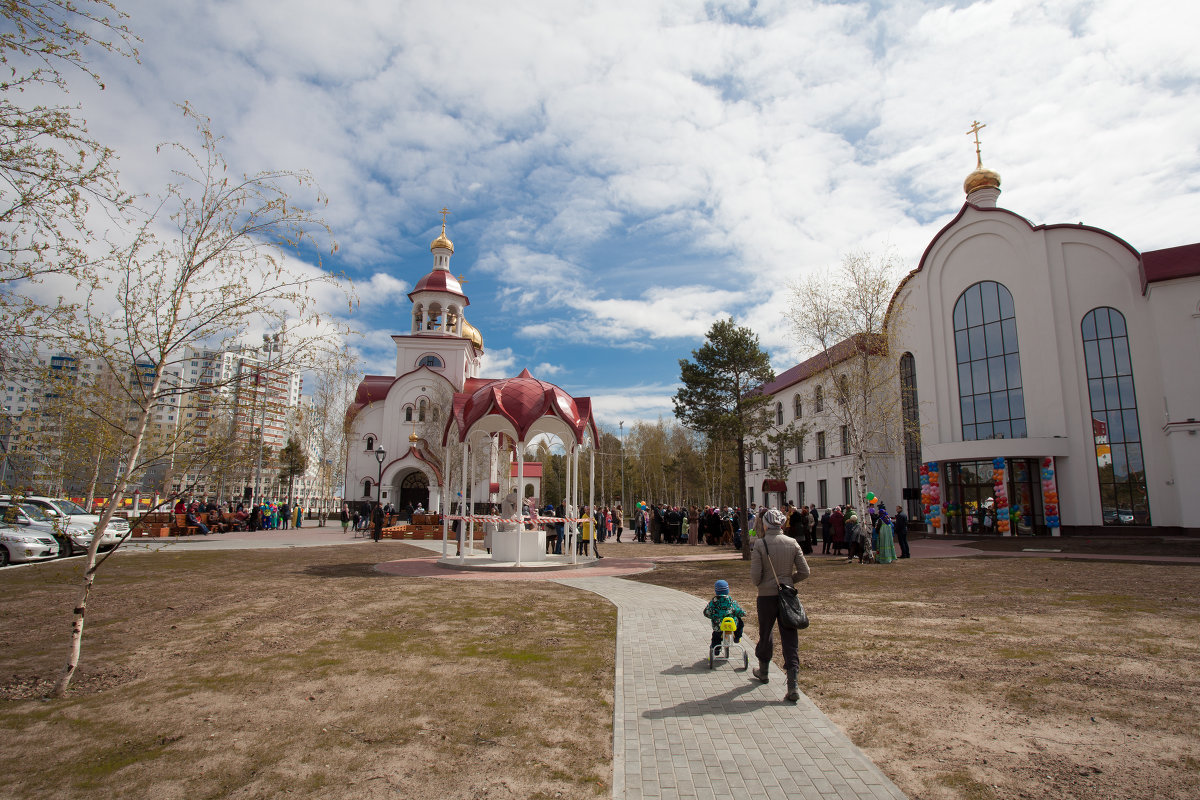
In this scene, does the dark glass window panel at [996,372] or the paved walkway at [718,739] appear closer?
the paved walkway at [718,739]

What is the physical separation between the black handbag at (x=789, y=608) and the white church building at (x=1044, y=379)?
61.5 feet

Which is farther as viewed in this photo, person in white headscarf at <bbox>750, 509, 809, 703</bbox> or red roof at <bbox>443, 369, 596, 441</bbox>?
red roof at <bbox>443, 369, 596, 441</bbox>

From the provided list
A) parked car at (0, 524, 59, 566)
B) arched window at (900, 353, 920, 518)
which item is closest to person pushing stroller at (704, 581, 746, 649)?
parked car at (0, 524, 59, 566)

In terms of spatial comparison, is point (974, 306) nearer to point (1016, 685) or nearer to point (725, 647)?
point (1016, 685)

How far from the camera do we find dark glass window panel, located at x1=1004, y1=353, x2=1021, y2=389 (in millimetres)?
27172

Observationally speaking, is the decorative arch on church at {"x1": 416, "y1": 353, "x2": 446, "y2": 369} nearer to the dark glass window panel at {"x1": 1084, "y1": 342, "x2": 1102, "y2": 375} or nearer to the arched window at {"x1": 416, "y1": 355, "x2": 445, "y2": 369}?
the arched window at {"x1": 416, "y1": 355, "x2": 445, "y2": 369}

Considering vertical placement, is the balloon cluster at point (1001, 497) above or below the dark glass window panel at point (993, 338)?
below

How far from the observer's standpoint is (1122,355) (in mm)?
24984

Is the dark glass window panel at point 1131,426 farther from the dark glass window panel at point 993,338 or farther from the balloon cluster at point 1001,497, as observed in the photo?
the dark glass window panel at point 993,338

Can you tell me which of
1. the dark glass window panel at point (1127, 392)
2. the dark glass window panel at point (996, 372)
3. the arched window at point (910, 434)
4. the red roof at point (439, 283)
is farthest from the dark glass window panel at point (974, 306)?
the red roof at point (439, 283)

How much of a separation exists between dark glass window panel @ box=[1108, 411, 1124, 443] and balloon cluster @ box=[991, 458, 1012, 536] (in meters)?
3.91

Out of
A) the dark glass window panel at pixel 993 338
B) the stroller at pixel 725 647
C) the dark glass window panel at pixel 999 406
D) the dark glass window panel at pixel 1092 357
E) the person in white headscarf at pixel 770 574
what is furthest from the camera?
the dark glass window panel at pixel 993 338

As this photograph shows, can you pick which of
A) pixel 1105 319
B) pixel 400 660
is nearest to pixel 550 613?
pixel 400 660

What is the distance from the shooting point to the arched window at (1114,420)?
23938mm
